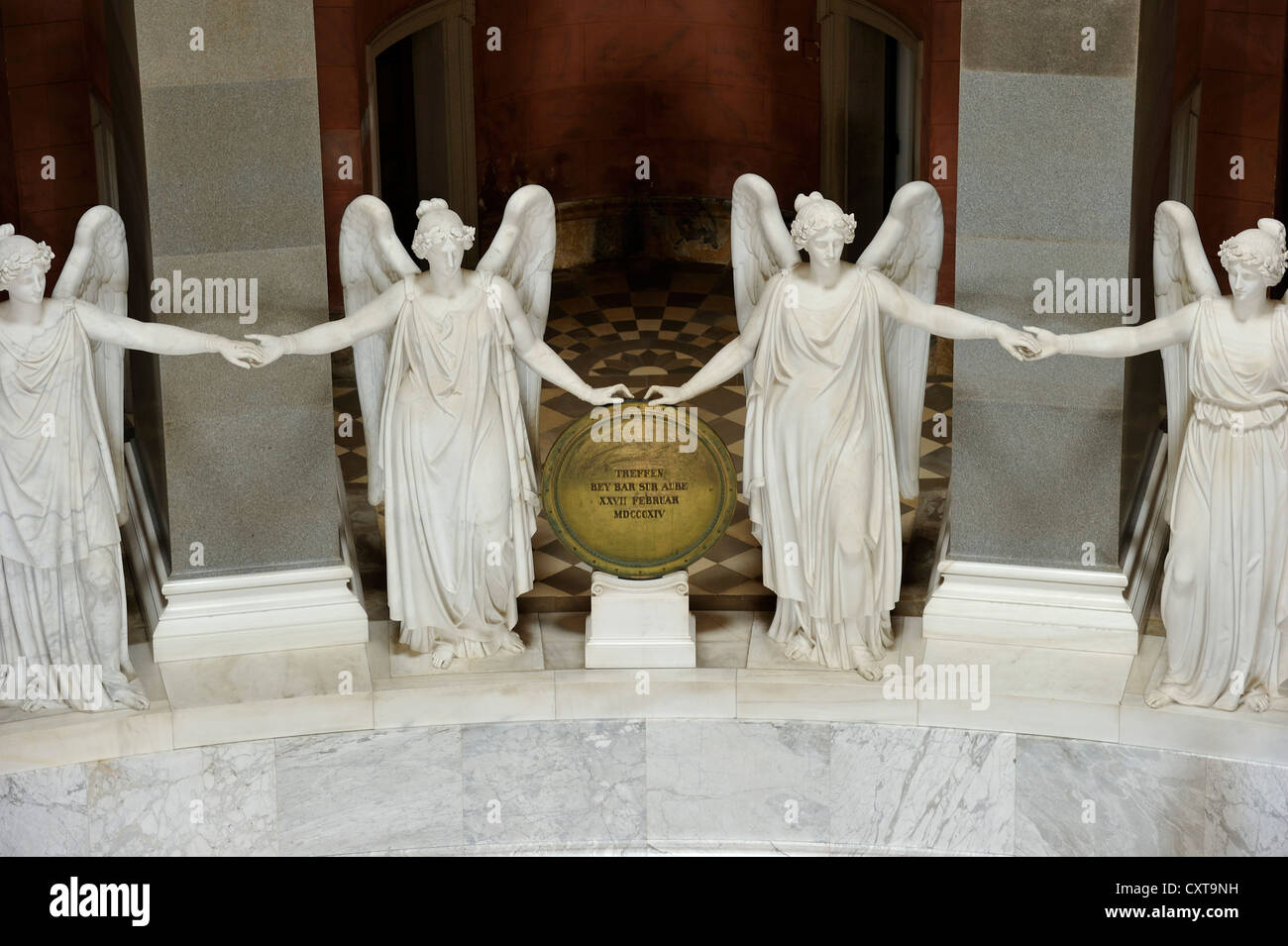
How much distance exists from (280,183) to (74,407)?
1301 mm

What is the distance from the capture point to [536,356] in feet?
31.8

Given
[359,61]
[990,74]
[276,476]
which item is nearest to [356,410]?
[359,61]

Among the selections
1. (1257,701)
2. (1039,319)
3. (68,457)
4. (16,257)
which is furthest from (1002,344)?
(16,257)

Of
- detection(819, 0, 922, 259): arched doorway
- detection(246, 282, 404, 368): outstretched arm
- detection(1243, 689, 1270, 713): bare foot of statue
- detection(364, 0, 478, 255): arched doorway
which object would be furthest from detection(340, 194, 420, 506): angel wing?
detection(819, 0, 922, 259): arched doorway

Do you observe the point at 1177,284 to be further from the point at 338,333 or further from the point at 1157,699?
the point at 338,333

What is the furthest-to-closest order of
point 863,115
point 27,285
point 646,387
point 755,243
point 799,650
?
point 863,115 → point 646,387 → point 799,650 → point 755,243 → point 27,285

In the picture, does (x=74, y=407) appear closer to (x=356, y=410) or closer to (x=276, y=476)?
(x=276, y=476)

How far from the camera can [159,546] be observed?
10891 mm

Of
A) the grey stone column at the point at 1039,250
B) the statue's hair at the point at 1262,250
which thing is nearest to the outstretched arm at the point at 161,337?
the grey stone column at the point at 1039,250

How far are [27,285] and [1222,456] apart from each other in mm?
5066

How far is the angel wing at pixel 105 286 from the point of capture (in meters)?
9.41

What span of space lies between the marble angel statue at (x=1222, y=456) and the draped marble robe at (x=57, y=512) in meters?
4.08

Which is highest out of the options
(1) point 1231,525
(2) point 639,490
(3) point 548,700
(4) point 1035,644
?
(2) point 639,490

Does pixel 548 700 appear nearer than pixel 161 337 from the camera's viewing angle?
No
